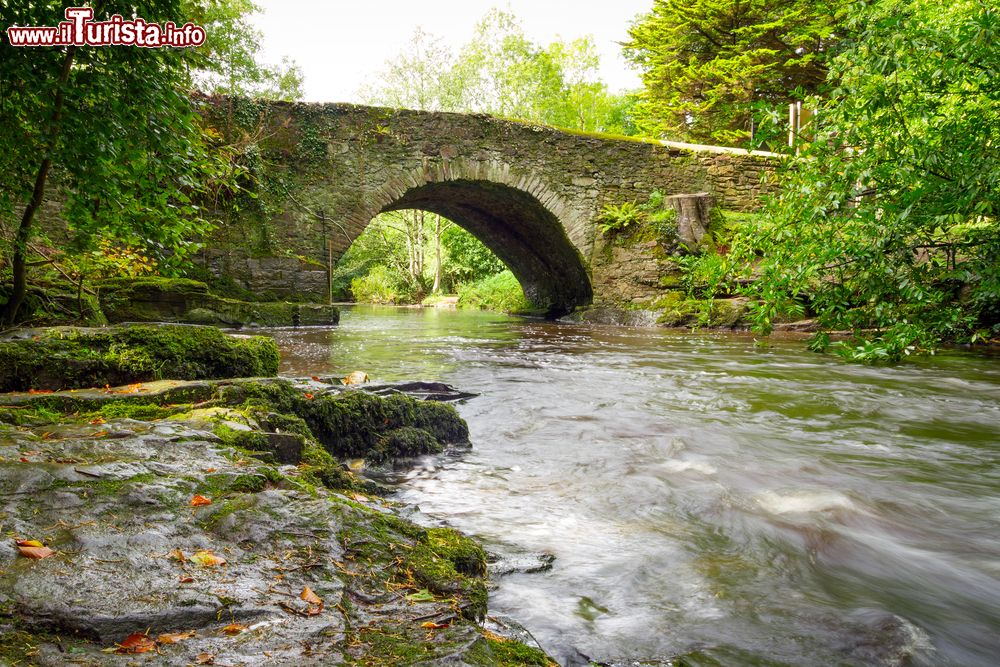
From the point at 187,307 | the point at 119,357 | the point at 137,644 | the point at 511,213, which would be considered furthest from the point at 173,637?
the point at 511,213

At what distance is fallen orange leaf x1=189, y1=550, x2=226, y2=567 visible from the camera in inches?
56.2

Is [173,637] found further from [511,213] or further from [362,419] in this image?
[511,213]

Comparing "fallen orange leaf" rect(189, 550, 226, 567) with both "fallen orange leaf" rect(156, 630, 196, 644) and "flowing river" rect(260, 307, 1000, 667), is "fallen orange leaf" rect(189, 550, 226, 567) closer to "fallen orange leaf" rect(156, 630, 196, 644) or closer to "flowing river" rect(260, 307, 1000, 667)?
"fallen orange leaf" rect(156, 630, 196, 644)

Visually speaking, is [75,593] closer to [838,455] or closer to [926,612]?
[926,612]

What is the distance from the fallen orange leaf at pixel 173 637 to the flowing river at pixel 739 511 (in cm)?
88

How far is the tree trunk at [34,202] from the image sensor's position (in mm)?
3264

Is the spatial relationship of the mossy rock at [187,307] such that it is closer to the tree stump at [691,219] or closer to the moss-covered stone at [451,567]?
the moss-covered stone at [451,567]

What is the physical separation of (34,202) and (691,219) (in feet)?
43.1

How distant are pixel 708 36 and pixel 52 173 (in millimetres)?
22358

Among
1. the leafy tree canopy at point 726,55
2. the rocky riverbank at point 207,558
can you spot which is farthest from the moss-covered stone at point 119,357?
the leafy tree canopy at point 726,55

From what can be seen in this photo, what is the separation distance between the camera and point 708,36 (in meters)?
21.4

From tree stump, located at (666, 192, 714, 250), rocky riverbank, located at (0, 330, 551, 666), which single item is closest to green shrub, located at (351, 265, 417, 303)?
tree stump, located at (666, 192, 714, 250)

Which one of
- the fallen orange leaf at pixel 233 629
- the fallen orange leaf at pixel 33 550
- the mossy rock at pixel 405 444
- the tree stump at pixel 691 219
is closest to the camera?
the fallen orange leaf at pixel 233 629

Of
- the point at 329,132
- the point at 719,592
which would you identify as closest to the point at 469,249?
the point at 329,132
